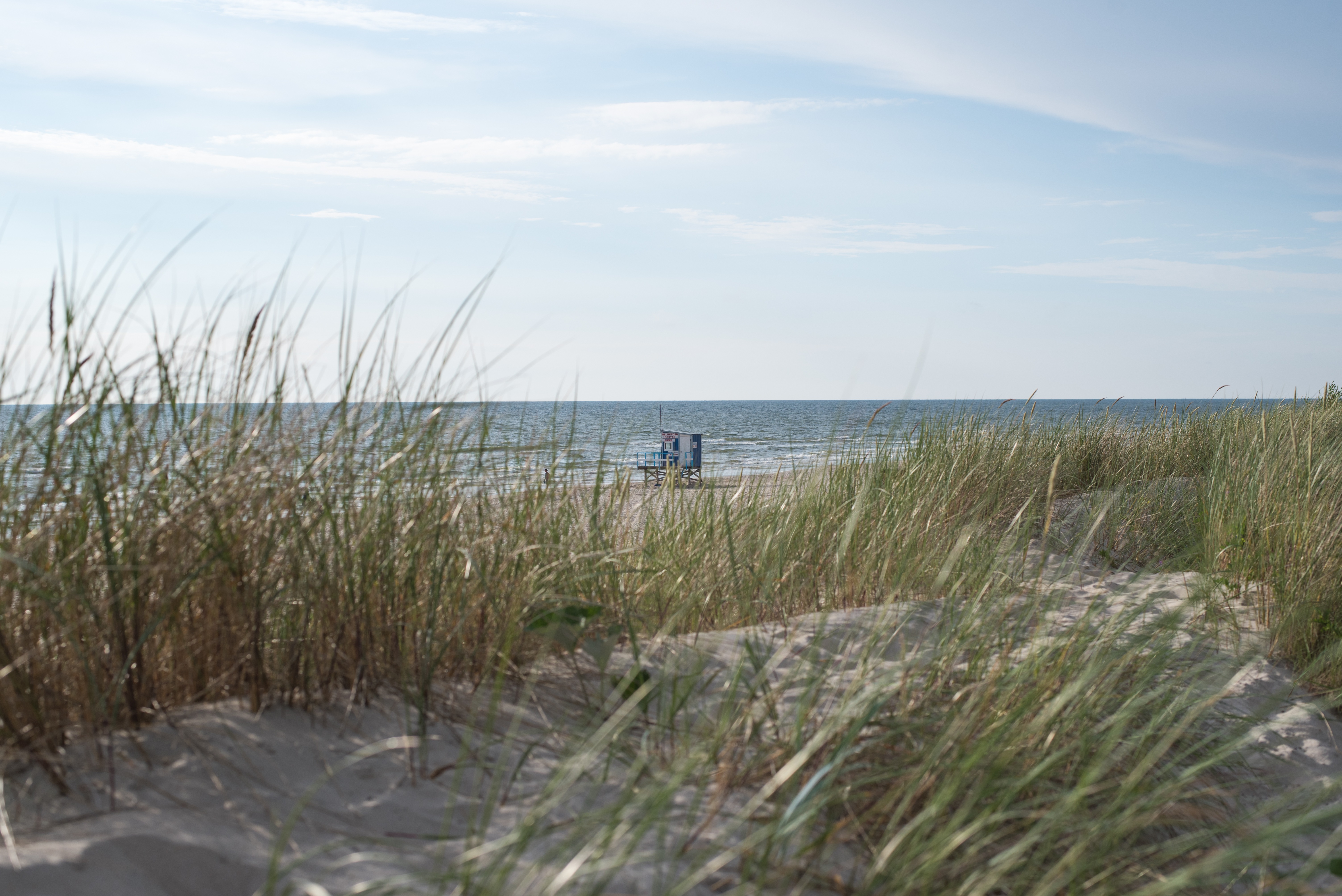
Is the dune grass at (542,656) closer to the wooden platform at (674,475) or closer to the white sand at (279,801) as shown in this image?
the white sand at (279,801)

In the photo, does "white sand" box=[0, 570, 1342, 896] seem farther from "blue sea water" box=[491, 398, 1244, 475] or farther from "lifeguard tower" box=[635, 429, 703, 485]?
"lifeguard tower" box=[635, 429, 703, 485]

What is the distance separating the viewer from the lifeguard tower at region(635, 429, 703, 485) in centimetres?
425

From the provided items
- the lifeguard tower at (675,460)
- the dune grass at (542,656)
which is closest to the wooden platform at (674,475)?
the lifeguard tower at (675,460)

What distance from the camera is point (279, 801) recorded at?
4.87ft

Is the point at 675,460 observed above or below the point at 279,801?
above

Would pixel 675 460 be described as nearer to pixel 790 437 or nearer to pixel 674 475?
pixel 790 437

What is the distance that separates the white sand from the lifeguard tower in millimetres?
1642

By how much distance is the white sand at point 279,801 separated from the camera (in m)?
1.28

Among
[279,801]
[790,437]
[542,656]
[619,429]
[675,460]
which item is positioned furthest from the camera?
[790,437]

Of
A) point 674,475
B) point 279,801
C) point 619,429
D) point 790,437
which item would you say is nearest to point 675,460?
point 790,437

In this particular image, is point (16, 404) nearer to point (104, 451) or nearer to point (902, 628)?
point (104, 451)

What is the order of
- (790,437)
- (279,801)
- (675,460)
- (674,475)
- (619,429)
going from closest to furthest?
(279,801), (674,475), (619,429), (675,460), (790,437)

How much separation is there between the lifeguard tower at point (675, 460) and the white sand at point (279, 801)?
5.39 feet

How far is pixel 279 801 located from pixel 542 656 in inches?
21.5
